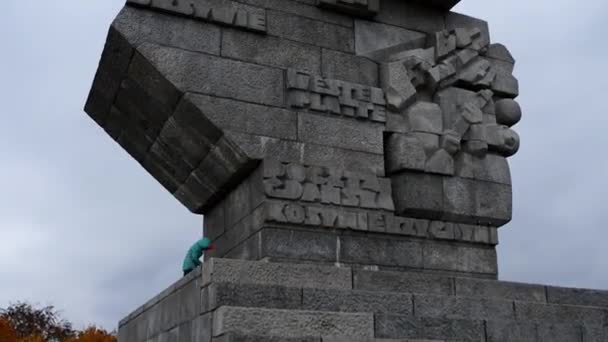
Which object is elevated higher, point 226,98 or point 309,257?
point 226,98

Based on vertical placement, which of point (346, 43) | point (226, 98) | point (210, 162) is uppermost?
Result: point (346, 43)

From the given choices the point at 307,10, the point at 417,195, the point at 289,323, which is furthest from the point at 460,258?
the point at 307,10

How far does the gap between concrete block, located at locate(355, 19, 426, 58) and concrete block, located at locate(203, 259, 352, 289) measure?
2.89 m

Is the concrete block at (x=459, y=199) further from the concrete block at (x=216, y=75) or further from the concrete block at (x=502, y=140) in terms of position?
the concrete block at (x=216, y=75)

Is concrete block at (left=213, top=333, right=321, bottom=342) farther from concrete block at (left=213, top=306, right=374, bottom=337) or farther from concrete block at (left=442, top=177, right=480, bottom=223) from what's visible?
concrete block at (left=442, top=177, right=480, bottom=223)

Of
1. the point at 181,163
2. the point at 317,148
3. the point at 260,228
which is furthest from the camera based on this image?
the point at 181,163

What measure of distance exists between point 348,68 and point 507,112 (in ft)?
6.89

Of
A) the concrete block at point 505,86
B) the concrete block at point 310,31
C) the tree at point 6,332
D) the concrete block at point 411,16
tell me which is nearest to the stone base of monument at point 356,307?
the concrete block at point 505,86

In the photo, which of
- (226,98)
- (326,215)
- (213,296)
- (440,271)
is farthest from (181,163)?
(440,271)

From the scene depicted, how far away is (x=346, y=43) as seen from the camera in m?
8.31

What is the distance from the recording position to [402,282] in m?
6.90

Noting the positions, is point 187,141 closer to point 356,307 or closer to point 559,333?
point 356,307

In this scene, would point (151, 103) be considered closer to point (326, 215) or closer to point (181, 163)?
point (181, 163)

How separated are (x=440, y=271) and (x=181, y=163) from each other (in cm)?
303
